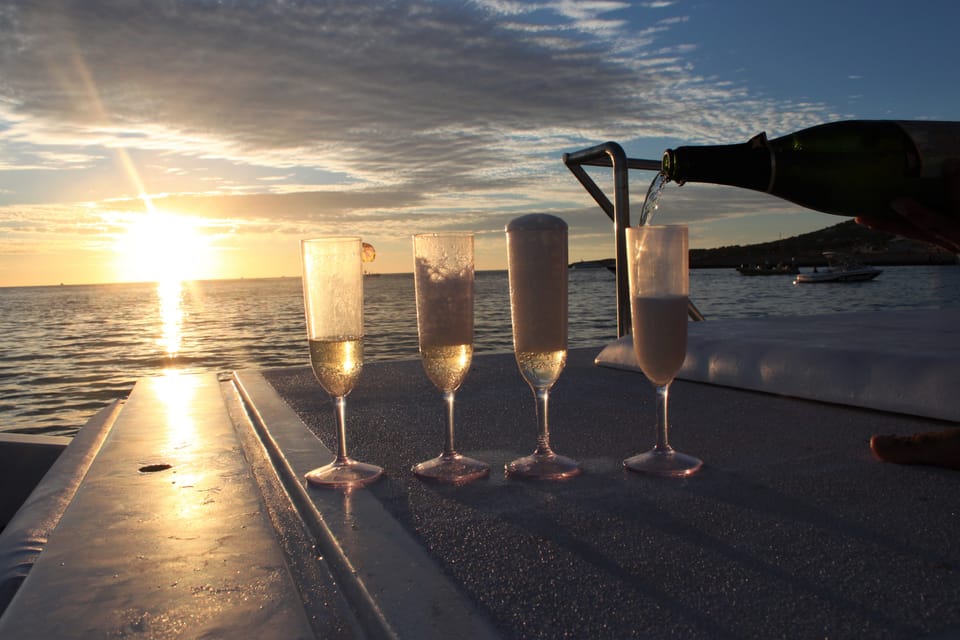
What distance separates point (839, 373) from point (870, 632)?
1.41 metres

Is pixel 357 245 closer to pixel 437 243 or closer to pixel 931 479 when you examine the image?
pixel 437 243

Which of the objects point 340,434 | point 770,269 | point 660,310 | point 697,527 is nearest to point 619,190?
point 660,310

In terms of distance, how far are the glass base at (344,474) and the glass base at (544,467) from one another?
263 mm

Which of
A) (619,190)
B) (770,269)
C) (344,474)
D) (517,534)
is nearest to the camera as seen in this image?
(517,534)

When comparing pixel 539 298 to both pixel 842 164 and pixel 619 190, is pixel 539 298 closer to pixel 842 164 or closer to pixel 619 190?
pixel 842 164

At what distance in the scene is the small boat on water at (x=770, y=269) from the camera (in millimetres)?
97975

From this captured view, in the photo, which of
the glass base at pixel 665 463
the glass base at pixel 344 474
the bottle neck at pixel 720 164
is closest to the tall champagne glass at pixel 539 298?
the glass base at pixel 665 463

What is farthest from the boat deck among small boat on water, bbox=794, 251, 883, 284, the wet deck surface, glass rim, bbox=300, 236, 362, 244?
small boat on water, bbox=794, 251, 883, 284

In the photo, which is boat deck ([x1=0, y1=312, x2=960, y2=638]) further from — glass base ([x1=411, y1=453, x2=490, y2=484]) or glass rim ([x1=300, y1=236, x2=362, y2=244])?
glass rim ([x1=300, y1=236, x2=362, y2=244])

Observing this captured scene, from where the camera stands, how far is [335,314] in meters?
1.36

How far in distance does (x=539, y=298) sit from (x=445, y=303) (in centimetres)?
18

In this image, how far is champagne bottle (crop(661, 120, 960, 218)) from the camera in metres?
1.52

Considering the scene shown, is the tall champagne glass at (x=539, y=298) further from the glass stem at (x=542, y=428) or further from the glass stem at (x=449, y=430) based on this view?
the glass stem at (x=449, y=430)

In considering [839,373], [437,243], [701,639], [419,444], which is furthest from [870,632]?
[839,373]
